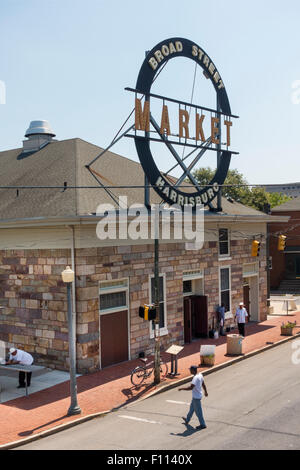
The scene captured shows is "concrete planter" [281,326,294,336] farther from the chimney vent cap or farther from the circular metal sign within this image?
the chimney vent cap

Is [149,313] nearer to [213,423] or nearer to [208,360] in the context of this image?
[208,360]

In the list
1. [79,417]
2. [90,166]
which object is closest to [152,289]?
[90,166]

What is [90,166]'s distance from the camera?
21062 millimetres

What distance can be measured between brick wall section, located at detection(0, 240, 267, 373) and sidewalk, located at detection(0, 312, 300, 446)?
1.04m

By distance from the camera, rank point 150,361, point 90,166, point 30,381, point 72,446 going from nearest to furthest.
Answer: point 72,446, point 30,381, point 150,361, point 90,166

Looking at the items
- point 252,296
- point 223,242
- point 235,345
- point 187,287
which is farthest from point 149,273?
point 252,296

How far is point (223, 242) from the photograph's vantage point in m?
24.0

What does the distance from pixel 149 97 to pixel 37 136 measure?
834 cm

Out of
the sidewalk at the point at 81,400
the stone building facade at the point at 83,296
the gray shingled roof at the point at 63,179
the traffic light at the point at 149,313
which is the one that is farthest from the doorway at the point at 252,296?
the traffic light at the point at 149,313

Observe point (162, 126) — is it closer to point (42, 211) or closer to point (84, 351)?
point (42, 211)

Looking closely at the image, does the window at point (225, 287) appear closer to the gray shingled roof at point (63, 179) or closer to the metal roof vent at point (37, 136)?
the gray shingled roof at point (63, 179)

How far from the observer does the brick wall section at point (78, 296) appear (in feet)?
54.5

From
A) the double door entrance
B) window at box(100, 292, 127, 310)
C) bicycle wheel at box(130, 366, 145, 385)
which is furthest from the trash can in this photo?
bicycle wheel at box(130, 366, 145, 385)

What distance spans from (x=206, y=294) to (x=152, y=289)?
386 centimetres
